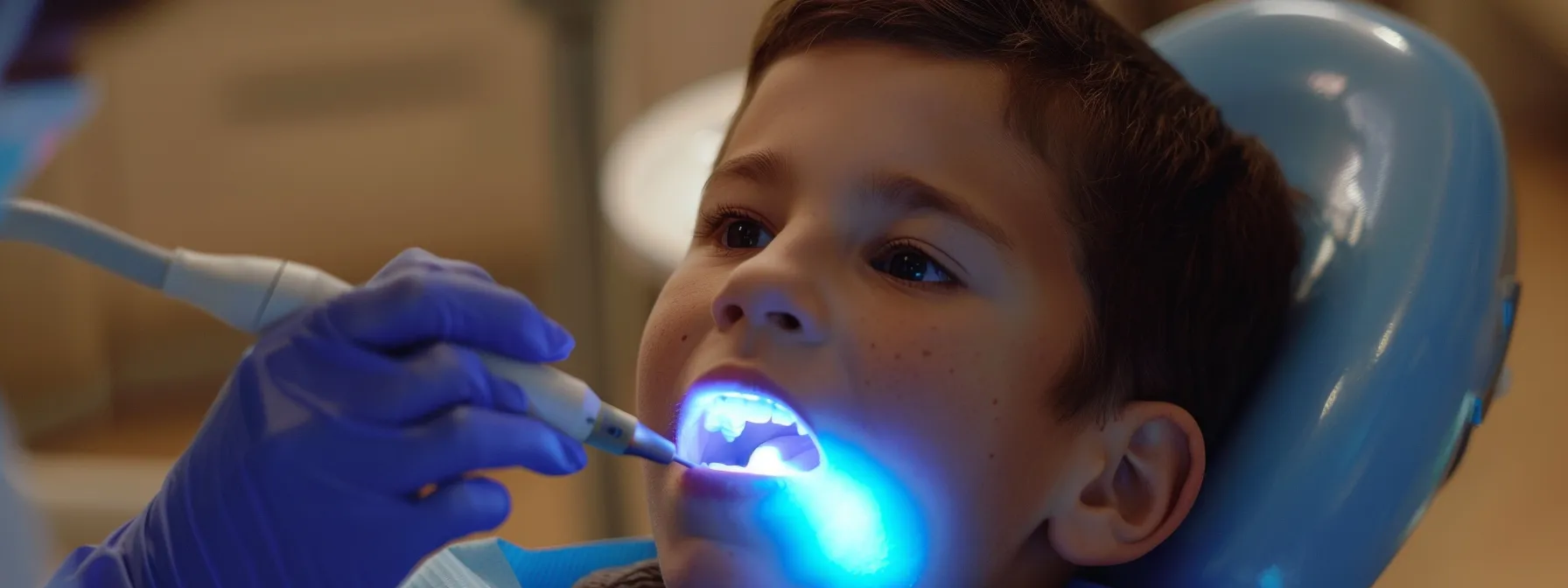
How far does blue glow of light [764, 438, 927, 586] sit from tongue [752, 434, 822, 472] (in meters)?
0.04

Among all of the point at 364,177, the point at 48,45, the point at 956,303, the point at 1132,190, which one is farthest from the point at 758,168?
the point at 364,177

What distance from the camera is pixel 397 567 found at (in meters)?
0.86

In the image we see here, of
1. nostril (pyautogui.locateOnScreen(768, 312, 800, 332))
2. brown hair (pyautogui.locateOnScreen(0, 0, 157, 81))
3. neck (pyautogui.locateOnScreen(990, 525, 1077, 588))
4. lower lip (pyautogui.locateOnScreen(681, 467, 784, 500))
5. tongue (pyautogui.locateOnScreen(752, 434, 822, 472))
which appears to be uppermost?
brown hair (pyautogui.locateOnScreen(0, 0, 157, 81))

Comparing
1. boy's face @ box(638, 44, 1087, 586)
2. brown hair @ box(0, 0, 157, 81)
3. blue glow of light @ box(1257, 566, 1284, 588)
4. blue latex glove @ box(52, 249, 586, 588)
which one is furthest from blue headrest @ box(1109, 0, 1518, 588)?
brown hair @ box(0, 0, 157, 81)

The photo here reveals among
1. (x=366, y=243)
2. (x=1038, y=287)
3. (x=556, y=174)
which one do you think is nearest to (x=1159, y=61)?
(x=1038, y=287)

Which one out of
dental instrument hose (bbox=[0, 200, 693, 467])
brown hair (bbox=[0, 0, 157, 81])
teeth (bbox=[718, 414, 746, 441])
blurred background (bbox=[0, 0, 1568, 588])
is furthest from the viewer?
blurred background (bbox=[0, 0, 1568, 588])

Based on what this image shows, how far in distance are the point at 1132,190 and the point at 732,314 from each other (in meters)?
0.32

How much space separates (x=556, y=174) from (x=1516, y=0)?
1.70 m

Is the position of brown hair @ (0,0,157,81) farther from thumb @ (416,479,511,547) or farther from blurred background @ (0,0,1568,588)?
blurred background @ (0,0,1568,588)

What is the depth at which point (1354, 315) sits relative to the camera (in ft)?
3.55

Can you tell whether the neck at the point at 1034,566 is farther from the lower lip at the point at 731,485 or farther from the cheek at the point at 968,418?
the lower lip at the point at 731,485

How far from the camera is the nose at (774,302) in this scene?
2.99 ft

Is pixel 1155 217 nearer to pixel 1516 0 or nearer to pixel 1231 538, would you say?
pixel 1231 538

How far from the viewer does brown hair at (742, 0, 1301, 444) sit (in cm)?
103
